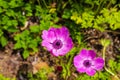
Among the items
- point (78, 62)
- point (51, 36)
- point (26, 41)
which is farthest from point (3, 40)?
point (78, 62)

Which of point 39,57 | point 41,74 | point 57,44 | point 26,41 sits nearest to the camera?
point 57,44

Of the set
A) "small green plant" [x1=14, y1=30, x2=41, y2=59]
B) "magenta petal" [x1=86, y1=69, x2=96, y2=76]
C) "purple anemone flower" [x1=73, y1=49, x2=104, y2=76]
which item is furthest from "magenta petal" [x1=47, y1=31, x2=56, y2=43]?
"small green plant" [x1=14, y1=30, x2=41, y2=59]

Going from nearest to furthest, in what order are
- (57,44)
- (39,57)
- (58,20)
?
(57,44) → (39,57) → (58,20)

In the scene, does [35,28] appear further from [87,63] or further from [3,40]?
[87,63]

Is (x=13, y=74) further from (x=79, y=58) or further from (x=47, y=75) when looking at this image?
(x=79, y=58)

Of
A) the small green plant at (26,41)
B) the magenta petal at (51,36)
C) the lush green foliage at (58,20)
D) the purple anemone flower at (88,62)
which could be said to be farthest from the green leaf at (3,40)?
the purple anemone flower at (88,62)

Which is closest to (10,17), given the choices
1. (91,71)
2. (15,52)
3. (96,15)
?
(15,52)
